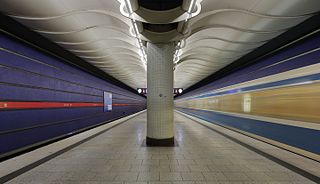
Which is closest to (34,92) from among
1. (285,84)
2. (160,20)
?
(160,20)

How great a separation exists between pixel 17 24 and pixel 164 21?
3549 millimetres

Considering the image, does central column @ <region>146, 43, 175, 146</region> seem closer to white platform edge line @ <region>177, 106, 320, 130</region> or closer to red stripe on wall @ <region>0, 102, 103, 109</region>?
white platform edge line @ <region>177, 106, 320, 130</region>

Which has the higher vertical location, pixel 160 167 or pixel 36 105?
pixel 36 105

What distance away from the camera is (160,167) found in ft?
11.7

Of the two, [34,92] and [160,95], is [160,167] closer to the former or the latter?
[160,95]

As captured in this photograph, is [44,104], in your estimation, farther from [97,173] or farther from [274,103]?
[274,103]

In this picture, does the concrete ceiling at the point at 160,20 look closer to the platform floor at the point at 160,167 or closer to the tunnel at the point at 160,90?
the tunnel at the point at 160,90

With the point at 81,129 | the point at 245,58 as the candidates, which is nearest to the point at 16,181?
the point at 81,129

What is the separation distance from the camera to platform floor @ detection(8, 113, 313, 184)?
304 centimetres

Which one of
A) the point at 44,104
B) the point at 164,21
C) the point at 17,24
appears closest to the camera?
the point at 164,21

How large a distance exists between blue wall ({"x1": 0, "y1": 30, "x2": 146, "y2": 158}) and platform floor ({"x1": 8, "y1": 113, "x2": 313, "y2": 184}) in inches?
51.6

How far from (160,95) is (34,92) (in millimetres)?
3509

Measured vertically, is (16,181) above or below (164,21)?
below

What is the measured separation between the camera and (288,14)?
13.8 ft
